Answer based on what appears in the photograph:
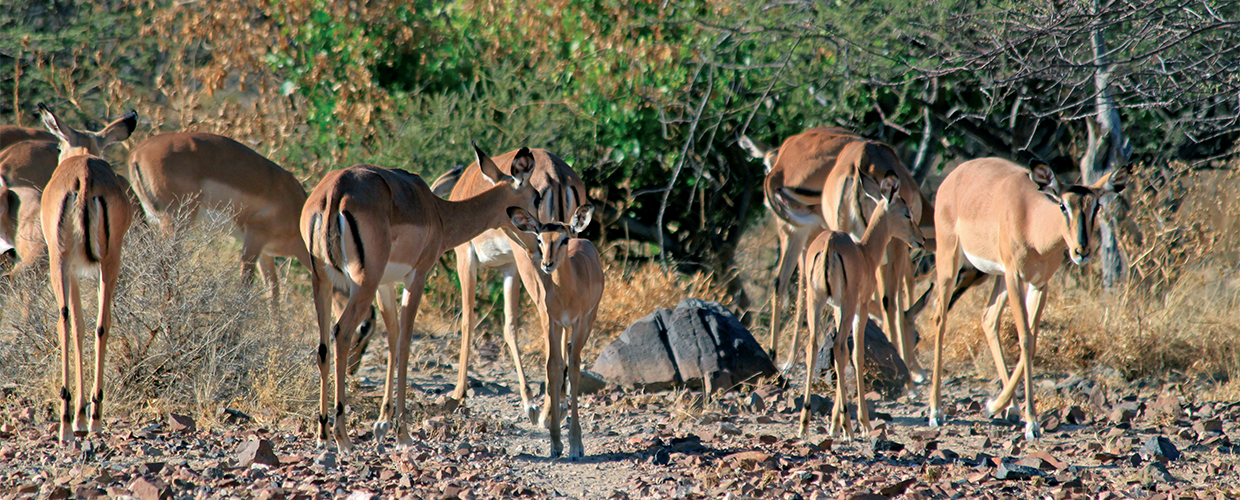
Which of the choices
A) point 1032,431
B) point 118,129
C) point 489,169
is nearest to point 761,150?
point 489,169

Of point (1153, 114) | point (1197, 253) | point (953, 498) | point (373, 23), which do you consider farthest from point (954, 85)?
point (953, 498)

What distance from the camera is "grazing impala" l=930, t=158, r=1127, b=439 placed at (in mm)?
6574

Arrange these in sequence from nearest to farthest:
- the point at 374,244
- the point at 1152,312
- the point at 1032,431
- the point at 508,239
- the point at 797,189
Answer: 1. the point at 374,244
2. the point at 1032,431
3. the point at 508,239
4. the point at 1152,312
5. the point at 797,189

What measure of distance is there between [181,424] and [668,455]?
8.88 ft

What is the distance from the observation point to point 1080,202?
652cm

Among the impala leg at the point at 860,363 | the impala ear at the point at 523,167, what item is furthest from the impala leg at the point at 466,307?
the impala leg at the point at 860,363

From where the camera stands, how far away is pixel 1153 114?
10.2m

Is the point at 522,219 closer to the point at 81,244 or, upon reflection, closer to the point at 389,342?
the point at 389,342

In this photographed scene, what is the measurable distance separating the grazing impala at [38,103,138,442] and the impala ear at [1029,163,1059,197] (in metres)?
5.16

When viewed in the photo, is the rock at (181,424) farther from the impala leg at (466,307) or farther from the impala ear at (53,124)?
the impala ear at (53,124)

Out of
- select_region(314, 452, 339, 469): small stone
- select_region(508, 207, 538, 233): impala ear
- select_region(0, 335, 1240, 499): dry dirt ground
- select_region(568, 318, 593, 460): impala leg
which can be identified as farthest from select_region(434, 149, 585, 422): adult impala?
select_region(314, 452, 339, 469): small stone

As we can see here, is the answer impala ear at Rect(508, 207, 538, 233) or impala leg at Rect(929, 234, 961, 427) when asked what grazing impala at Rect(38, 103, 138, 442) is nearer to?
impala ear at Rect(508, 207, 538, 233)

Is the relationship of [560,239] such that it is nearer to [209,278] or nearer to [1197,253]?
[209,278]

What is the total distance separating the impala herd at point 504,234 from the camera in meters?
5.70
